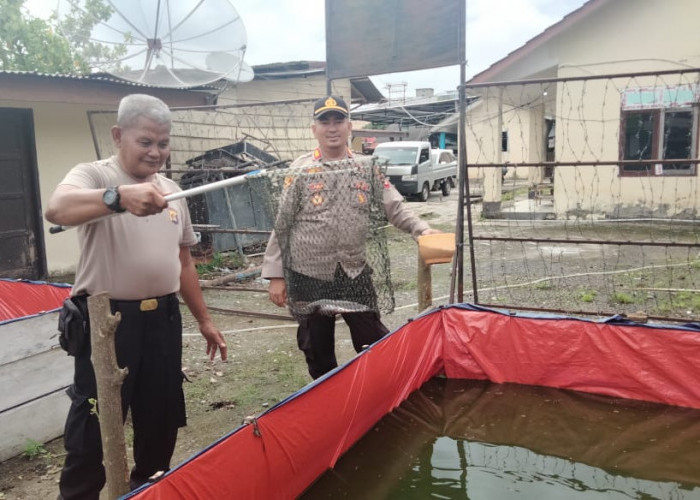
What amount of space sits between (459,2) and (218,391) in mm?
3099

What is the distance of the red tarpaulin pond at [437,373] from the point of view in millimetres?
2145

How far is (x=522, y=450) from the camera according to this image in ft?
9.75

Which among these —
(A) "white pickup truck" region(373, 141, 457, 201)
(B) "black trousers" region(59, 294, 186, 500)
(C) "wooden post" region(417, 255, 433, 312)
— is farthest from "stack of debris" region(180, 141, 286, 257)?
(A) "white pickup truck" region(373, 141, 457, 201)

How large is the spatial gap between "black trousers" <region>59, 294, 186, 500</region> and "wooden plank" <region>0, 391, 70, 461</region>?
1091 millimetres

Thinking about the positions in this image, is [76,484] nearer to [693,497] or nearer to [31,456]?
[31,456]

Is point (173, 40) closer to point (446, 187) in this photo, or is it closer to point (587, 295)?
point (587, 295)

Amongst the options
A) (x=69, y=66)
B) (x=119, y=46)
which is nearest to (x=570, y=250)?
(x=119, y=46)

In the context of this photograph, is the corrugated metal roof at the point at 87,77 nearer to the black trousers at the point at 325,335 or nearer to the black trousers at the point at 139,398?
the black trousers at the point at 325,335

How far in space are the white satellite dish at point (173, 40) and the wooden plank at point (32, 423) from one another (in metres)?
4.53

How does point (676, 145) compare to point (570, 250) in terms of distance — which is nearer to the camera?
point (570, 250)

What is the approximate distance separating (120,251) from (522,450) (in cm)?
225

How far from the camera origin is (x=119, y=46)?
6.71 meters

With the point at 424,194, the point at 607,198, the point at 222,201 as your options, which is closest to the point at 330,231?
the point at 222,201

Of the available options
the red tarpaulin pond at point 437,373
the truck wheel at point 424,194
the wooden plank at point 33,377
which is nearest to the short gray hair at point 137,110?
the red tarpaulin pond at point 437,373
